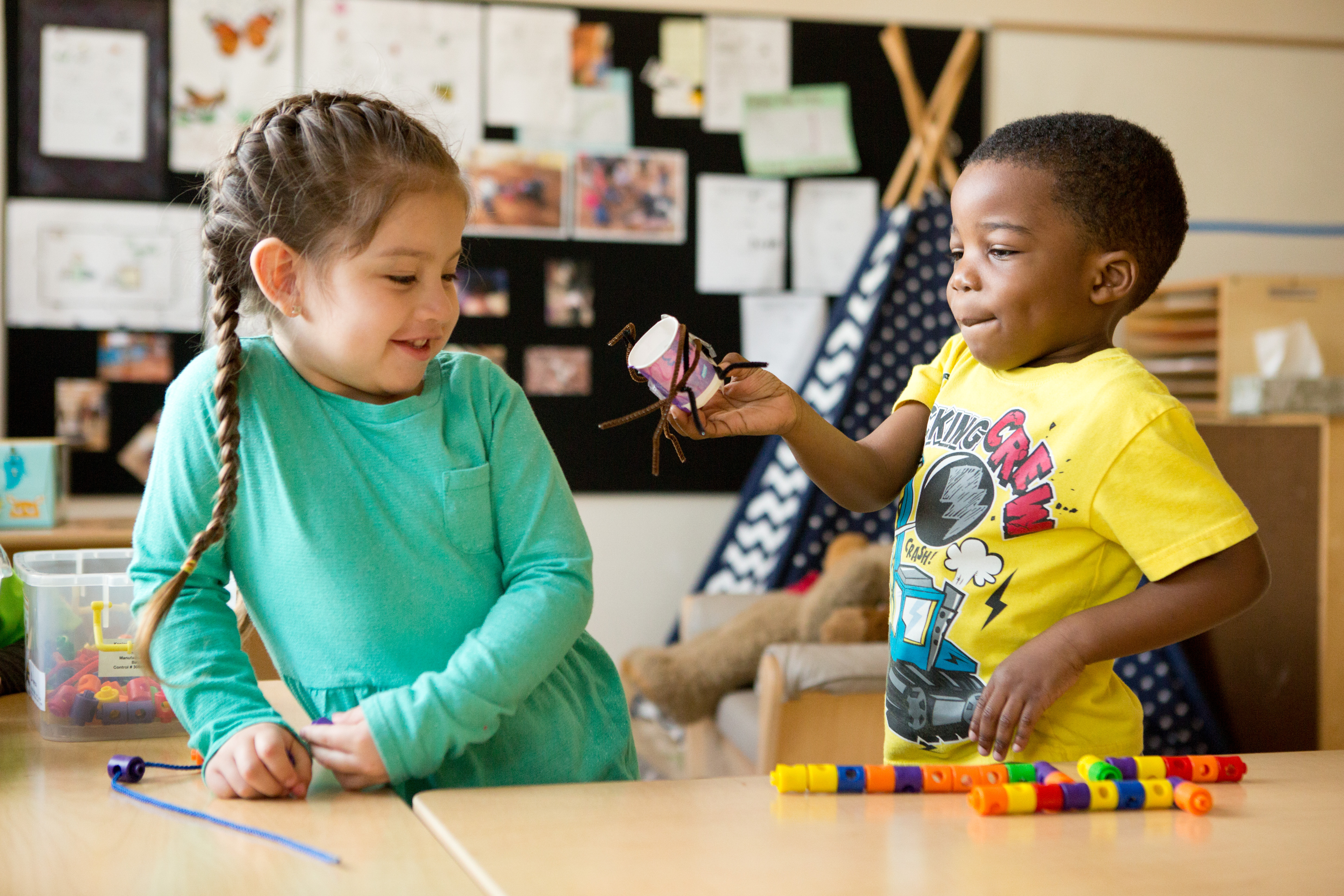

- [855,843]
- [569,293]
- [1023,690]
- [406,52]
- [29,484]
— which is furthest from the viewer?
[569,293]

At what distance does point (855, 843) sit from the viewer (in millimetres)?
657

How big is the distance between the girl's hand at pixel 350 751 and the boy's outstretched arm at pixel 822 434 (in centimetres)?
36

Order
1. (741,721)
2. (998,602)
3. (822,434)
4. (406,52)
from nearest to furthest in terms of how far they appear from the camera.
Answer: (998,602) → (822,434) → (741,721) → (406,52)

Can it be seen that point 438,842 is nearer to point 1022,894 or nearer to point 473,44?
point 1022,894

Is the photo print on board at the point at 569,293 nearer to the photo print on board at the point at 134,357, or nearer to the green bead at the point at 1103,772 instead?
the photo print on board at the point at 134,357

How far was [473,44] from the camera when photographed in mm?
2906

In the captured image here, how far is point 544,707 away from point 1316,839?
0.52m

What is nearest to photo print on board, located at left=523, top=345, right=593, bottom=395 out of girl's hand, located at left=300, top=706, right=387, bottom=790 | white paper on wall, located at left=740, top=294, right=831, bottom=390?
white paper on wall, located at left=740, top=294, right=831, bottom=390

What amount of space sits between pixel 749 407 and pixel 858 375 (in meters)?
1.90

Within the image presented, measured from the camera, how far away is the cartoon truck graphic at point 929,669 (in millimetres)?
984

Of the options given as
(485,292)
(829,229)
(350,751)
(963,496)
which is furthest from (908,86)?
(350,751)

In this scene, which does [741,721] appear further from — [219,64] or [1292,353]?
[219,64]

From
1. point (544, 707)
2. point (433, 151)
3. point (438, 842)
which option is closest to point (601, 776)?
point (544, 707)

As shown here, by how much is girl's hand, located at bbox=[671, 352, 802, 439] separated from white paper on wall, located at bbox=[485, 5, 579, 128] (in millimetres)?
2078
